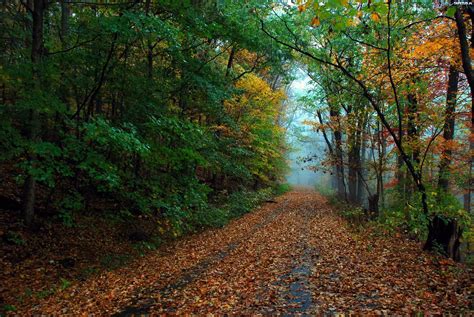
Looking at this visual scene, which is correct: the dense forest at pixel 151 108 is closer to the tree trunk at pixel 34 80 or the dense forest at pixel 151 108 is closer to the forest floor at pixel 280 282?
the tree trunk at pixel 34 80

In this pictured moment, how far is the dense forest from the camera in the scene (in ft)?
23.0

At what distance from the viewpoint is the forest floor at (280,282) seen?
5.60 metres

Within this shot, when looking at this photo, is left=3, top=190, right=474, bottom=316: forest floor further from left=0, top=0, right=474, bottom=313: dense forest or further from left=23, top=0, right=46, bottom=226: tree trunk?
left=23, top=0, right=46, bottom=226: tree trunk

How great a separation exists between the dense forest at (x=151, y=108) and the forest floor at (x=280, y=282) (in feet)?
1.63

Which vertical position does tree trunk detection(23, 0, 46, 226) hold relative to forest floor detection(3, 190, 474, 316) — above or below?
above

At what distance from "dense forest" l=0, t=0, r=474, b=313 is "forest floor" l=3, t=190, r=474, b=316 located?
0.50 m

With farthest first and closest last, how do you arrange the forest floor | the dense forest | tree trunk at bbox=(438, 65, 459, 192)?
tree trunk at bbox=(438, 65, 459, 192) → the dense forest → the forest floor

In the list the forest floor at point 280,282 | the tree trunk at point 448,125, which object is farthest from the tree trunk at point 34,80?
the tree trunk at point 448,125

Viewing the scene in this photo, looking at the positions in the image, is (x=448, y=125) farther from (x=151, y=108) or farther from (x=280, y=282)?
(x=151, y=108)

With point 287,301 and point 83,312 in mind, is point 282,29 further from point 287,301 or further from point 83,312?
point 83,312

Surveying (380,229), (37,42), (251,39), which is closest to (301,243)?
(380,229)

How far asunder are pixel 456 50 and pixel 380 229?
20.4 feet

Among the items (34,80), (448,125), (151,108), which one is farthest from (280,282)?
(448,125)

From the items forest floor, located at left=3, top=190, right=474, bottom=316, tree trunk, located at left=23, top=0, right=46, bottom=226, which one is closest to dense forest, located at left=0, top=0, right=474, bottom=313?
tree trunk, located at left=23, top=0, right=46, bottom=226
